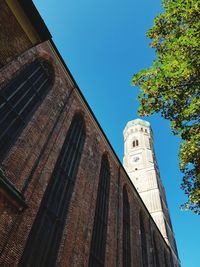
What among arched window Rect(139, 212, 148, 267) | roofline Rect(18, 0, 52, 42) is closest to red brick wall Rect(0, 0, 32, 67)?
roofline Rect(18, 0, 52, 42)

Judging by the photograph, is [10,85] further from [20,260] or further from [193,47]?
[193,47]

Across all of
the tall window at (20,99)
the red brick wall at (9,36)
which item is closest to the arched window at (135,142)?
the tall window at (20,99)

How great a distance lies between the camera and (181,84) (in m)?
7.92

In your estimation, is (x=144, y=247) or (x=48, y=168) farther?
(x=144, y=247)

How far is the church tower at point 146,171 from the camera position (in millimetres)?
26073

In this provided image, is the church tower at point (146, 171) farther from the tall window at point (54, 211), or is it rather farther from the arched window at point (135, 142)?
the tall window at point (54, 211)

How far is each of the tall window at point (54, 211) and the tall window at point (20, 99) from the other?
2.05 m

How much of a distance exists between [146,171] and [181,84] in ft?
84.1

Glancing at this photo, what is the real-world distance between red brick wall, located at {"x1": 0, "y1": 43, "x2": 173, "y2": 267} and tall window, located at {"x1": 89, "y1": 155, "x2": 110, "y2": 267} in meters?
0.30

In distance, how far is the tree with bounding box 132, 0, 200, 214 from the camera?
7.52 meters

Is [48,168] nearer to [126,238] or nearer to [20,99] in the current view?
[20,99]

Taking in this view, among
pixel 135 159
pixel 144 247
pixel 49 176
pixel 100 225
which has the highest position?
pixel 135 159

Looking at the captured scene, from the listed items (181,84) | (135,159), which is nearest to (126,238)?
(181,84)

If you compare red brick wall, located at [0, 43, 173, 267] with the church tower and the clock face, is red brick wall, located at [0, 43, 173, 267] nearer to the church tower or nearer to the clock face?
the church tower
